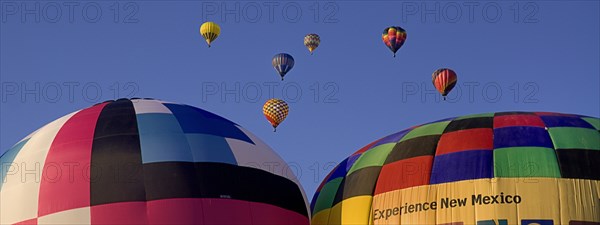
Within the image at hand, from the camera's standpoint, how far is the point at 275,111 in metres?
30.2

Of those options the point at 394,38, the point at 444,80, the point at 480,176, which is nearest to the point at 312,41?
the point at 394,38

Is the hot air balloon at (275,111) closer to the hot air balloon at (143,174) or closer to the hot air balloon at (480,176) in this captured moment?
the hot air balloon at (480,176)

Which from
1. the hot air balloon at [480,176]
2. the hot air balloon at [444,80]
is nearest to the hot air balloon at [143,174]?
the hot air balloon at [480,176]

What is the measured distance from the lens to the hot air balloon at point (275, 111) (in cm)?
3016

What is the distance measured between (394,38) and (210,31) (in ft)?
17.0

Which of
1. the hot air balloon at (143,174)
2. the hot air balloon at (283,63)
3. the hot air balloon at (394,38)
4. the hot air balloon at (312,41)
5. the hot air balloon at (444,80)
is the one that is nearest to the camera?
the hot air balloon at (143,174)

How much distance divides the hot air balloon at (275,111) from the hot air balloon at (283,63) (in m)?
0.95

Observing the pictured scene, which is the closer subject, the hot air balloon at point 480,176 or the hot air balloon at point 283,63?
the hot air balloon at point 480,176

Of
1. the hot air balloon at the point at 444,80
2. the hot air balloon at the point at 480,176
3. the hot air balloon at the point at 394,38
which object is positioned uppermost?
the hot air balloon at the point at 394,38

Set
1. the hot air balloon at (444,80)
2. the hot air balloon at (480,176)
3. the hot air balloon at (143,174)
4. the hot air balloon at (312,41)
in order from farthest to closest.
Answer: the hot air balloon at (312,41)
the hot air balloon at (444,80)
the hot air balloon at (480,176)
the hot air balloon at (143,174)

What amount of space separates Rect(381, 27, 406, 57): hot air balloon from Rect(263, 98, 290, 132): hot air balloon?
3.20 meters

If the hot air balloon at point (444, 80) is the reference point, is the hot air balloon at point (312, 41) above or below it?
above

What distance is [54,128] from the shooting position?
1564 centimetres

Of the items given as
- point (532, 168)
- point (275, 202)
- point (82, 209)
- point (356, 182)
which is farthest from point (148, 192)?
point (532, 168)
